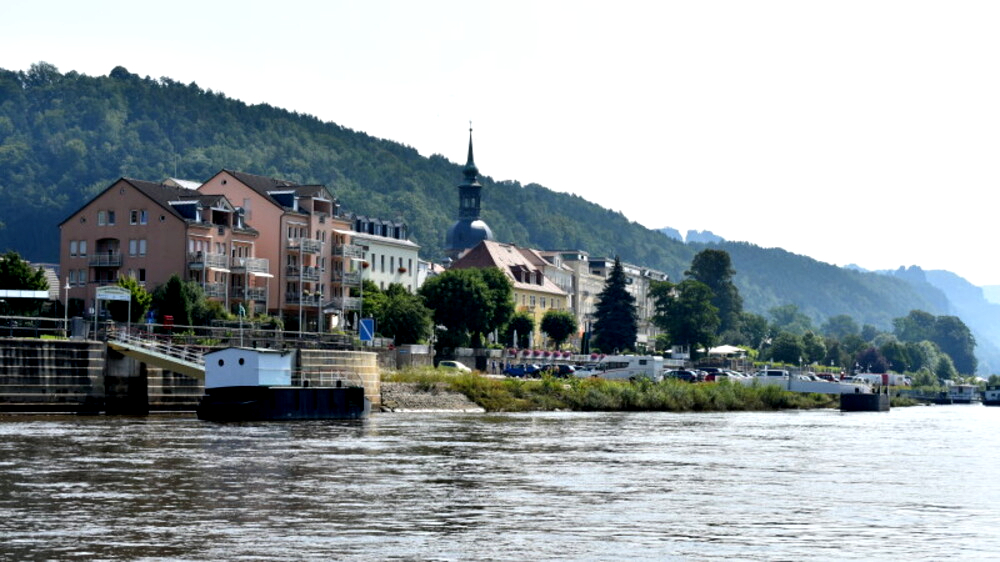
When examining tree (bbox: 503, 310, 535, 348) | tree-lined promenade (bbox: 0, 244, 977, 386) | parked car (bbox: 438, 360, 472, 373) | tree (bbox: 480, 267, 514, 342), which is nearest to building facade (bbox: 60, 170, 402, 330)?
tree-lined promenade (bbox: 0, 244, 977, 386)

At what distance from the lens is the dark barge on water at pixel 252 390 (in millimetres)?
67625

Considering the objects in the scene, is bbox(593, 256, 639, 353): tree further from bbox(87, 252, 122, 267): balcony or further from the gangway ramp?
the gangway ramp

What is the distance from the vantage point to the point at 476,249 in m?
186

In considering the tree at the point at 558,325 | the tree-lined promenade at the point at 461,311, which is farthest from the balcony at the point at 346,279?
the tree at the point at 558,325

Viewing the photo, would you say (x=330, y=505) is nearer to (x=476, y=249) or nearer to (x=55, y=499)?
(x=55, y=499)

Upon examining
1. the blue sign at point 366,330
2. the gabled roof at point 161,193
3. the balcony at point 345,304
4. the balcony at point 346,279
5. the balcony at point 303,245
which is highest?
the gabled roof at point 161,193

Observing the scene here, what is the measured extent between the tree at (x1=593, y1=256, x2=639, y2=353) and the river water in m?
105

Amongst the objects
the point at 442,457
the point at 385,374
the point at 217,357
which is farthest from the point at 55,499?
the point at 385,374

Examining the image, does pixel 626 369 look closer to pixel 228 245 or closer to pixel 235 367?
pixel 228 245

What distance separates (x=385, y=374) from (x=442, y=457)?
145 ft

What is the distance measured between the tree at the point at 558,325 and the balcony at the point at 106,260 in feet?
232

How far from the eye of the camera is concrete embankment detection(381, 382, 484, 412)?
8669 centimetres

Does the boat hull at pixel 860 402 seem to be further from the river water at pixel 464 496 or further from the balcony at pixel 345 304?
the river water at pixel 464 496

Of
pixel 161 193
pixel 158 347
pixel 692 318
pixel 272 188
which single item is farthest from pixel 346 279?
pixel 692 318
